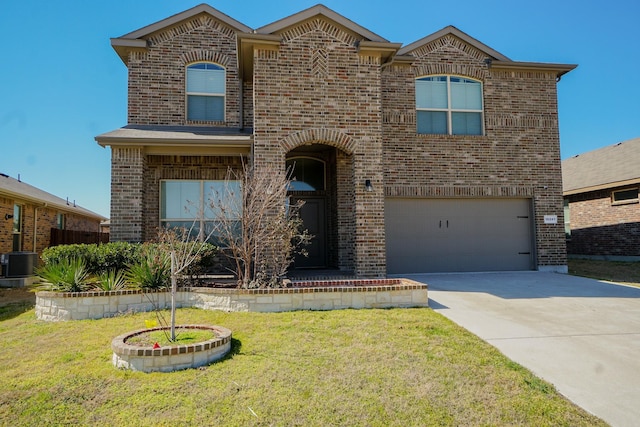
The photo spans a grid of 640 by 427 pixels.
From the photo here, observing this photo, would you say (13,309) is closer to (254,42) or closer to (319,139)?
(319,139)

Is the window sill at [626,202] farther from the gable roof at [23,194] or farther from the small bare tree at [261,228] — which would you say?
the gable roof at [23,194]

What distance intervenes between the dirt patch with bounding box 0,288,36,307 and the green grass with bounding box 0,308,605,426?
3669 millimetres

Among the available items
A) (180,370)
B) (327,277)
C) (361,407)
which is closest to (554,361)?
(361,407)

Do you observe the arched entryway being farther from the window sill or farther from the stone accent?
the window sill

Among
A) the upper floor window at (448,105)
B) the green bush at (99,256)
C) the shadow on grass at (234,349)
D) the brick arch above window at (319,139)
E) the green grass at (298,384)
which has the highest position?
the upper floor window at (448,105)

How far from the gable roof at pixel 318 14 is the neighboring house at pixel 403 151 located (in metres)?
0.83

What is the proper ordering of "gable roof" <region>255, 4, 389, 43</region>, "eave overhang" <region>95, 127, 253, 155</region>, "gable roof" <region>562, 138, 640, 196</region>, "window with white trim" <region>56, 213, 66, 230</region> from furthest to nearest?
"window with white trim" <region>56, 213, 66, 230</region>, "gable roof" <region>562, 138, 640, 196</region>, "eave overhang" <region>95, 127, 253, 155</region>, "gable roof" <region>255, 4, 389, 43</region>

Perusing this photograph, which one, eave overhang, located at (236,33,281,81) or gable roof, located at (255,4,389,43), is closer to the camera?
eave overhang, located at (236,33,281,81)

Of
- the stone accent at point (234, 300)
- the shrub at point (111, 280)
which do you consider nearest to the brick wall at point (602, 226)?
the stone accent at point (234, 300)

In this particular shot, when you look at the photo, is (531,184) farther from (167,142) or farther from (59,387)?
(59,387)

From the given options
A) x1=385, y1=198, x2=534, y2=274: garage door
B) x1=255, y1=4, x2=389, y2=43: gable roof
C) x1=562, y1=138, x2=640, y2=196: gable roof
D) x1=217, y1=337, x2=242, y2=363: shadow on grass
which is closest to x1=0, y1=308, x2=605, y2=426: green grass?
x1=217, y1=337, x2=242, y2=363: shadow on grass

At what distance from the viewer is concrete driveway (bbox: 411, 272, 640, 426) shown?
3.87 meters

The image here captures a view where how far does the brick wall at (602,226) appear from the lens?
1523cm

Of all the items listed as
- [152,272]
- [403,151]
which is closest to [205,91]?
[403,151]
